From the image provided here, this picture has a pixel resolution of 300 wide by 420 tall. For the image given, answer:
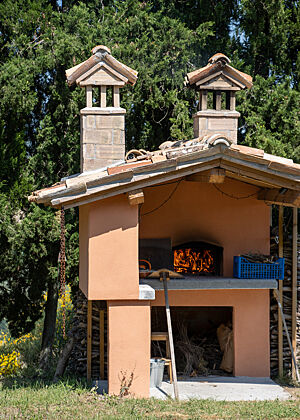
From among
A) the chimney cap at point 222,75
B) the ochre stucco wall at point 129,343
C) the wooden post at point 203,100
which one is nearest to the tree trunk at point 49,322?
the ochre stucco wall at point 129,343

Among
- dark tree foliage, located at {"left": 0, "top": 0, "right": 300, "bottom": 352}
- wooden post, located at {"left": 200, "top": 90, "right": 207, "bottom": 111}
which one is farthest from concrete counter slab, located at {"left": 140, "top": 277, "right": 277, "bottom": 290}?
dark tree foliage, located at {"left": 0, "top": 0, "right": 300, "bottom": 352}

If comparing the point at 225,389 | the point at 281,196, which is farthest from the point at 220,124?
the point at 225,389

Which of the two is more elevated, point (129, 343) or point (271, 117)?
point (271, 117)

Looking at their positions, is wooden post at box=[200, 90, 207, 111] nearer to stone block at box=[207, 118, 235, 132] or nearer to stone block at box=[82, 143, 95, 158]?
stone block at box=[207, 118, 235, 132]

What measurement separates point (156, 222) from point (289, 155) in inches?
164

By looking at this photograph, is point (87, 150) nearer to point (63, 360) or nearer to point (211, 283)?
point (211, 283)

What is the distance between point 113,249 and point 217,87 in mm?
3979

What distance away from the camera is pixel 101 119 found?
11.3m

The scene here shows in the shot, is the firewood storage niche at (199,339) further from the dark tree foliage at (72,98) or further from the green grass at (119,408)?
the dark tree foliage at (72,98)

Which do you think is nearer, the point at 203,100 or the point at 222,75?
the point at 222,75

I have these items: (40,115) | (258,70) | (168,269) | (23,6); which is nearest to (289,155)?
(258,70)

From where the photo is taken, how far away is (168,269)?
11.2 m

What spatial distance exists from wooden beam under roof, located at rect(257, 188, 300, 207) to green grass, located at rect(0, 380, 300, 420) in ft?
10.8

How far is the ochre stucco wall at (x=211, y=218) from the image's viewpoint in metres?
11.8
